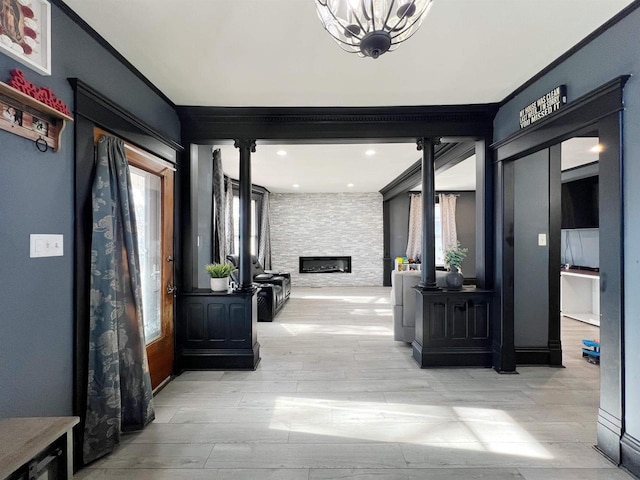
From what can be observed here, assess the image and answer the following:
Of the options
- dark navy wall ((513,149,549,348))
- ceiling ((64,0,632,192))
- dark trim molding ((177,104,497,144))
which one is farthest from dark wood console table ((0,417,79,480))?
dark navy wall ((513,149,549,348))

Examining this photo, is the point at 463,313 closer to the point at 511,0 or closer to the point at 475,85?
the point at 475,85

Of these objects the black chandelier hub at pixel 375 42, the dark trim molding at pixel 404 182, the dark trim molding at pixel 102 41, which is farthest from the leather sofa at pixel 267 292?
the black chandelier hub at pixel 375 42

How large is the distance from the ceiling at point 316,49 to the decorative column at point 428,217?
1.70 ft

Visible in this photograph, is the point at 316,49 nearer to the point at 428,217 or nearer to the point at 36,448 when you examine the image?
the point at 428,217

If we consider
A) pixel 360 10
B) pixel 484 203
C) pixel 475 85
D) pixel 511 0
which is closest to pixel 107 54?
pixel 360 10

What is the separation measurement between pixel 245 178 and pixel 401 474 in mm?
2876

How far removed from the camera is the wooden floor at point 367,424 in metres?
1.82

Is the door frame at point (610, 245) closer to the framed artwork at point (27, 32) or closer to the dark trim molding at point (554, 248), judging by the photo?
the dark trim molding at point (554, 248)

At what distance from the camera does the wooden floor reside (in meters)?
1.82

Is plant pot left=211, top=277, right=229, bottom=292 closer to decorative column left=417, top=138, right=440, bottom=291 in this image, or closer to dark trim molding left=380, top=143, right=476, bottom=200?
decorative column left=417, top=138, right=440, bottom=291

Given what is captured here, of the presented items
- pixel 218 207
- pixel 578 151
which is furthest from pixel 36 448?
pixel 578 151

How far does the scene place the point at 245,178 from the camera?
3.44m

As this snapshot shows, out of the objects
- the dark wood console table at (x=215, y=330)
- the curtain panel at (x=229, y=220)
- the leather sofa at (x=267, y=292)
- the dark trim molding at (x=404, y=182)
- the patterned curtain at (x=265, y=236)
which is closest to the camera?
the dark wood console table at (x=215, y=330)

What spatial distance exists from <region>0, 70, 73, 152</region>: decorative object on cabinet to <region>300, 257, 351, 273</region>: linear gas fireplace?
7.49 meters
